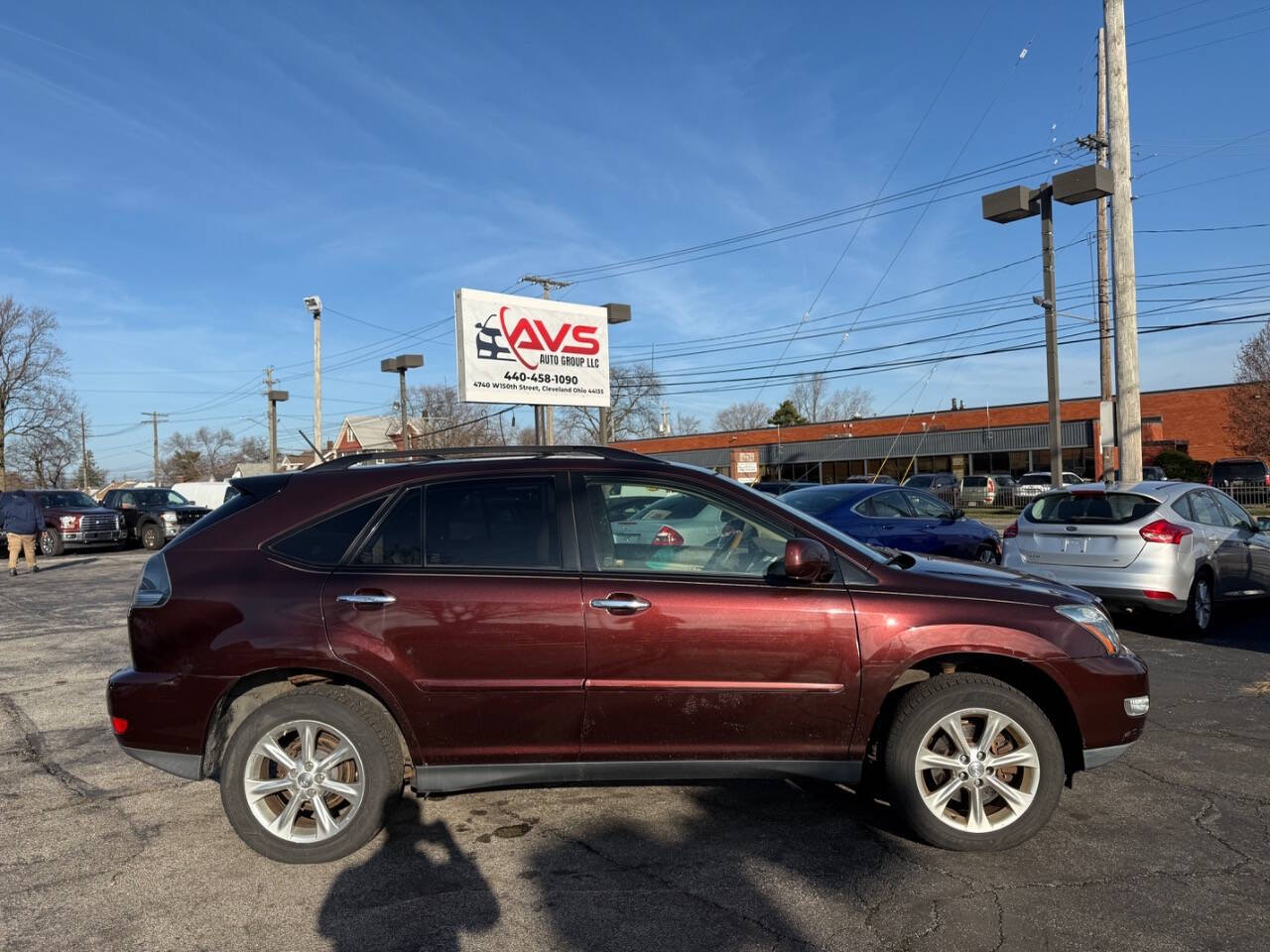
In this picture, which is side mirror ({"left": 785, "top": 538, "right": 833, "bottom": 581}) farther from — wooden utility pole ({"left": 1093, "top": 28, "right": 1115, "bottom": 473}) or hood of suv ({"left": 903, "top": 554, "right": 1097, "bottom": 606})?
wooden utility pole ({"left": 1093, "top": 28, "right": 1115, "bottom": 473})

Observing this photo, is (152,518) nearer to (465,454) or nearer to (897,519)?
(897,519)

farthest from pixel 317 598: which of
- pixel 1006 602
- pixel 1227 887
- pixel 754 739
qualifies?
pixel 1227 887

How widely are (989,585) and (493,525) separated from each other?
2262mm

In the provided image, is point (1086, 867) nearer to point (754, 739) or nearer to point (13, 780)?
point (754, 739)

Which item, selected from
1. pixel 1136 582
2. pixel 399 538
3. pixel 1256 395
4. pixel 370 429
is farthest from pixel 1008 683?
pixel 370 429

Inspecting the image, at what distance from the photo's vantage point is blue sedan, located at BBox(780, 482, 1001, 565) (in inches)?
434

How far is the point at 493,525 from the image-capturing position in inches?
161

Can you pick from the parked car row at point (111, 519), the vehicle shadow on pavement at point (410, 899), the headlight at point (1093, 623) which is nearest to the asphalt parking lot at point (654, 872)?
the vehicle shadow on pavement at point (410, 899)

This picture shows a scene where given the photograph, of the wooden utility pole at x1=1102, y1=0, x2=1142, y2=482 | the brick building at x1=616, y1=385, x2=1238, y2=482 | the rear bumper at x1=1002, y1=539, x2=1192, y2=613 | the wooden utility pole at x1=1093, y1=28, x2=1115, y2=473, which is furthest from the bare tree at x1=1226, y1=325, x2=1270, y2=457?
the rear bumper at x1=1002, y1=539, x2=1192, y2=613

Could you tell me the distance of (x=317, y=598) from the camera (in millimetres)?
3852

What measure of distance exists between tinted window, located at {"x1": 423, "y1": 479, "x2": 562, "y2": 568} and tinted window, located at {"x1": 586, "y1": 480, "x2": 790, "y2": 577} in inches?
8.7

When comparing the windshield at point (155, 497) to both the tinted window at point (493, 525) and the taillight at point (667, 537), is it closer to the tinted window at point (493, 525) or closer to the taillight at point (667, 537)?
the tinted window at point (493, 525)

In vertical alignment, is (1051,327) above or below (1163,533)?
above

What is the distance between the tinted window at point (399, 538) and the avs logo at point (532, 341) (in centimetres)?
1633
